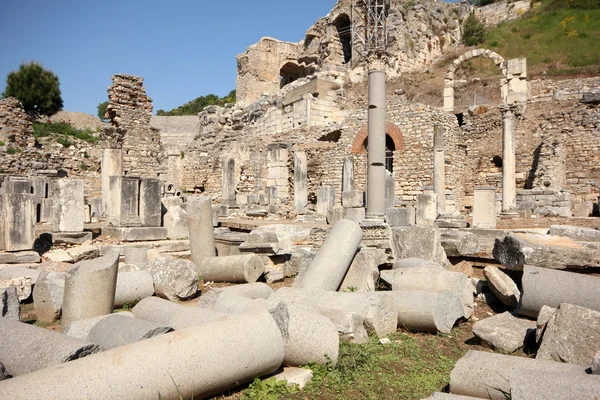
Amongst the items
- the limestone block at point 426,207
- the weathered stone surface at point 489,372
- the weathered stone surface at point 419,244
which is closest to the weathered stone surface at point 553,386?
the weathered stone surface at point 489,372

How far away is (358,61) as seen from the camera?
102 feet

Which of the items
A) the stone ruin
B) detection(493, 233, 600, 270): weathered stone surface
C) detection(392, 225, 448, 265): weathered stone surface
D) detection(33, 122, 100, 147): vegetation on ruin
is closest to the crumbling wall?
the stone ruin

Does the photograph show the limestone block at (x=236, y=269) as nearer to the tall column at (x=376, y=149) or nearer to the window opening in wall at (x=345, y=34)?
the tall column at (x=376, y=149)

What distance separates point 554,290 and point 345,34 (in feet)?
112

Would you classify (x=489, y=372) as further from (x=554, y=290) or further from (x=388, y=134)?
(x=388, y=134)

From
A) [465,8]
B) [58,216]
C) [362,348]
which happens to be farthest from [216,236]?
[465,8]

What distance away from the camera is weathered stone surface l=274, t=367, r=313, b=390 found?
3.76 metres

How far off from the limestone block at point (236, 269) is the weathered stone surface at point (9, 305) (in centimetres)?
305

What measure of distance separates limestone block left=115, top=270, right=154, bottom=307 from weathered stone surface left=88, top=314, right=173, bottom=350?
1808mm

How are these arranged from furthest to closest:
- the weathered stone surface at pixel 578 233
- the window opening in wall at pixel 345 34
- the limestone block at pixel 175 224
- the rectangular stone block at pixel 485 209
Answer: the window opening in wall at pixel 345 34, the rectangular stone block at pixel 485 209, the limestone block at pixel 175 224, the weathered stone surface at pixel 578 233

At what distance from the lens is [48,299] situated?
593 centimetres

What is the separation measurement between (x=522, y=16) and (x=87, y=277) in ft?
140

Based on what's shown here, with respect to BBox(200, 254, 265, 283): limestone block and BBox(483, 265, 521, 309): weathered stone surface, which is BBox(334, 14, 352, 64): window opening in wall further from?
BBox(483, 265, 521, 309): weathered stone surface

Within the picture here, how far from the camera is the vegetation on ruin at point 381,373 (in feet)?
12.1
